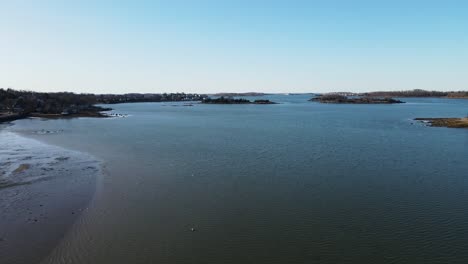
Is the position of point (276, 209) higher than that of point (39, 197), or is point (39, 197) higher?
point (39, 197)

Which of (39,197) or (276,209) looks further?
(39,197)

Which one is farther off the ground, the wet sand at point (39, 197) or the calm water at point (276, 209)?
the wet sand at point (39, 197)

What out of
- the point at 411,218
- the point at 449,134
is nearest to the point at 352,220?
the point at 411,218

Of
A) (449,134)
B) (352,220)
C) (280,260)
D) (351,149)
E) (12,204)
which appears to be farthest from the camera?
(449,134)

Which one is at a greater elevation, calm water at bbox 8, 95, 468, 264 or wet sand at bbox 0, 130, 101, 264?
wet sand at bbox 0, 130, 101, 264

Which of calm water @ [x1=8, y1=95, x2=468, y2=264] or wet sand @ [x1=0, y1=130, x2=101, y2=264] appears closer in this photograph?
calm water @ [x1=8, y1=95, x2=468, y2=264]

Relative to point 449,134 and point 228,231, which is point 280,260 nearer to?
point 228,231

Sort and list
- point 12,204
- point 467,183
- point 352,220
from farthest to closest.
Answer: point 467,183, point 12,204, point 352,220

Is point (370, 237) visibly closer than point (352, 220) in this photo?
Yes
